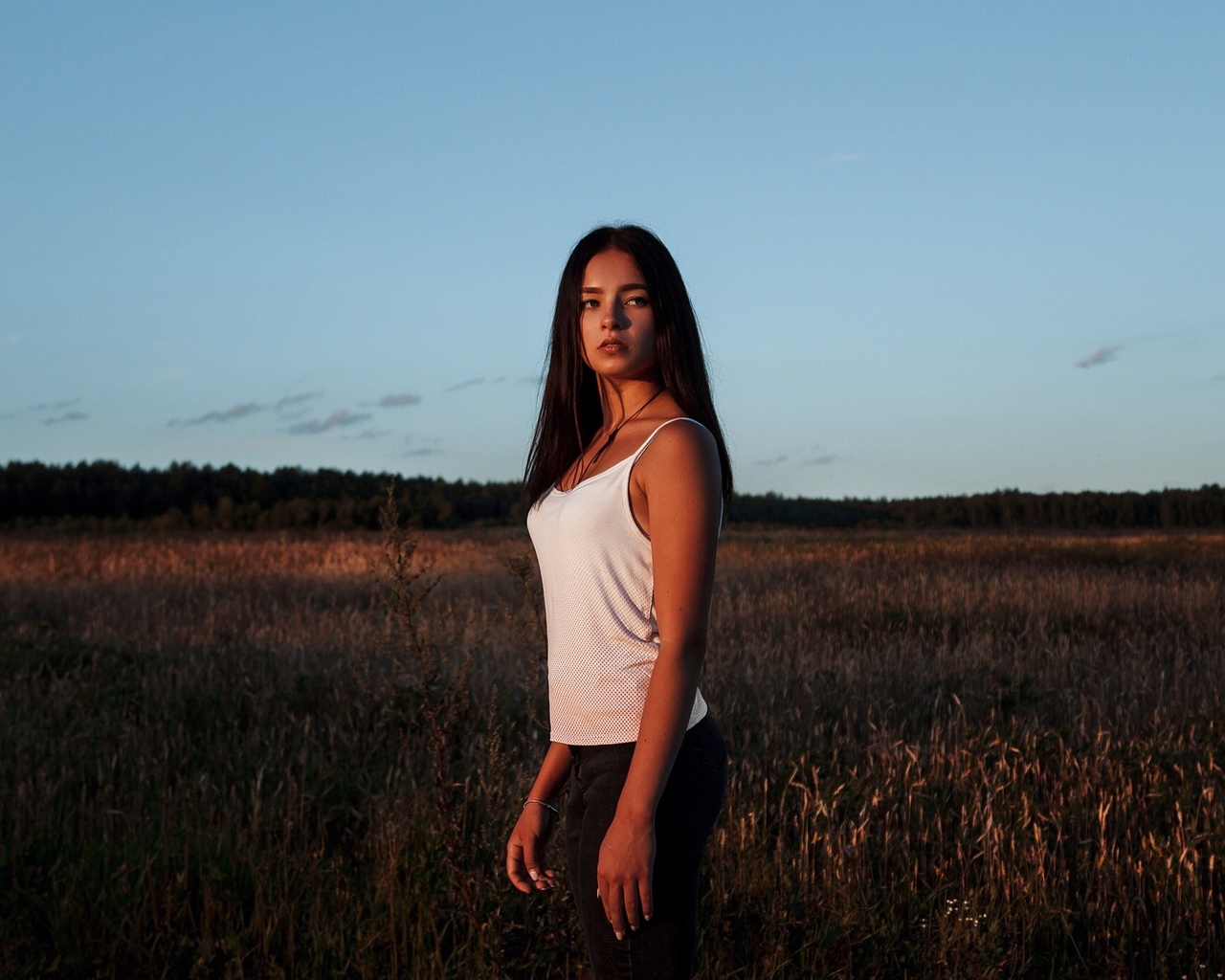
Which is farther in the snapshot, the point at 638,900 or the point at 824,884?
the point at 824,884

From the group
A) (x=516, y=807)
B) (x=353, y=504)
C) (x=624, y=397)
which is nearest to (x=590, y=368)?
(x=624, y=397)

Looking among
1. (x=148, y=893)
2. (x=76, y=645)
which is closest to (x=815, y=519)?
(x=76, y=645)

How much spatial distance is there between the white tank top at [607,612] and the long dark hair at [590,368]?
20 cm

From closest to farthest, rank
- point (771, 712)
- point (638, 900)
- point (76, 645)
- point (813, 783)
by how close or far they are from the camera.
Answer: point (638, 900) → point (813, 783) → point (771, 712) → point (76, 645)

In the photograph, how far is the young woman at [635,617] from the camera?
5.80 feet

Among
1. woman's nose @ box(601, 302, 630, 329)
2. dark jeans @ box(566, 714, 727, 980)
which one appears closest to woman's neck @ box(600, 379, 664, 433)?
woman's nose @ box(601, 302, 630, 329)

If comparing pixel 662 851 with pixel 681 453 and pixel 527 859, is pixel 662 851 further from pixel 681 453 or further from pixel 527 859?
pixel 681 453

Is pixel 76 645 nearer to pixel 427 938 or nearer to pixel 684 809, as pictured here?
pixel 427 938

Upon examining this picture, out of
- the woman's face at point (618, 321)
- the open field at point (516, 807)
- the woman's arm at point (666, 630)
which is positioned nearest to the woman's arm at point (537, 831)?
the woman's arm at point (666, 630)

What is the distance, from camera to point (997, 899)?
3896 millimetres

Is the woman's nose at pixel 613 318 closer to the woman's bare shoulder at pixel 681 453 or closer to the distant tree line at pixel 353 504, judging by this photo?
the woman's bare shoulder at pixel 681 453

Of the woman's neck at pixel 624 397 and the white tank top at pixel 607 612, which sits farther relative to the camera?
the woman's neck at pixel 624 397

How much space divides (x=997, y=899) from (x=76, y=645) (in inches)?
304

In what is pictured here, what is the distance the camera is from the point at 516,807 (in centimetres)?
432
